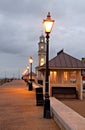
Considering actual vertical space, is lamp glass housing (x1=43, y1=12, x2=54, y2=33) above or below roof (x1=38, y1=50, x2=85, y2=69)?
above

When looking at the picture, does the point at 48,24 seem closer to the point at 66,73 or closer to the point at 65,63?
the point at 65,63

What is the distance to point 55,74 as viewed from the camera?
25.9m

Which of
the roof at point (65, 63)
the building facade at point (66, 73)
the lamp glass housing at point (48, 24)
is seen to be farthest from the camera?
the building facade at point (66, 73)

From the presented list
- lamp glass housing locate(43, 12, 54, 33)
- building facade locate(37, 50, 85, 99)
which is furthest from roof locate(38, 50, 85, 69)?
lamp glass housing locate(43, 12, 54, 33)

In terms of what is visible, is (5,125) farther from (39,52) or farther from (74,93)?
(39,52)

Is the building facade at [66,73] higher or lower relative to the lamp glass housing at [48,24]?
lower

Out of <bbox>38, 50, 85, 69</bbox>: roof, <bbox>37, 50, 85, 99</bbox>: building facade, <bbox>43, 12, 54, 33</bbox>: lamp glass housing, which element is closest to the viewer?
<bbox>43, 12, 54, 33</bbox>: lamp glass housing

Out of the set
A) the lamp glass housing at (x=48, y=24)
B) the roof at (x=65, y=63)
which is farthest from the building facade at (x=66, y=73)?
the lamp glass housing at (x=48, y=24)

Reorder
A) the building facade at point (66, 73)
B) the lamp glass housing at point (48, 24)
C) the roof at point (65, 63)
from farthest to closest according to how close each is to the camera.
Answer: the building facade at point (66, 73), the roof at point (65, 63), the lamp glass housing at point (48, 24)

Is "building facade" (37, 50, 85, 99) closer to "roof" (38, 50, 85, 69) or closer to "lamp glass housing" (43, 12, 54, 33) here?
"roof" (38, 50, 85, 69)

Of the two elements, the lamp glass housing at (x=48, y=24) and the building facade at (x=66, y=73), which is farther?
the building facade at (x=66, y=73)

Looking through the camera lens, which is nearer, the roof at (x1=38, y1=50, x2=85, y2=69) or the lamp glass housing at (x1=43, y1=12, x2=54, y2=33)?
the lamp glass housing at (x1=43, y1=12, x2=54, y2=33)

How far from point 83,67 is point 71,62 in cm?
119

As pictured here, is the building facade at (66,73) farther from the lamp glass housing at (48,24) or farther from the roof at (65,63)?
the lamp glass housing at (48,24)
